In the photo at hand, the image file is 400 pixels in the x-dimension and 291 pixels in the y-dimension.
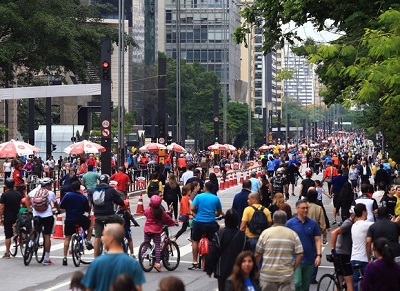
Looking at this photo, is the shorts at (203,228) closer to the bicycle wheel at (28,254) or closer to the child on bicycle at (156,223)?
the child on bicycle at (156,223)

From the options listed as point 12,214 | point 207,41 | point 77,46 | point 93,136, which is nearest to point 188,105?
point 93,136

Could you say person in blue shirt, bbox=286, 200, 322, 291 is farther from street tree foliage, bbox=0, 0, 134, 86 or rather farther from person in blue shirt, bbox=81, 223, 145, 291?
street tree foliage, bbox=0, 0, 134, 86

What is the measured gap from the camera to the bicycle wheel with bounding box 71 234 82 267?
68.9 feet

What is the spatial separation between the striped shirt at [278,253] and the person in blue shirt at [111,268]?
3302 millimetres

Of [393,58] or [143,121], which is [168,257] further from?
[143,121]

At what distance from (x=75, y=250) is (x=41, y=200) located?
1.15 m

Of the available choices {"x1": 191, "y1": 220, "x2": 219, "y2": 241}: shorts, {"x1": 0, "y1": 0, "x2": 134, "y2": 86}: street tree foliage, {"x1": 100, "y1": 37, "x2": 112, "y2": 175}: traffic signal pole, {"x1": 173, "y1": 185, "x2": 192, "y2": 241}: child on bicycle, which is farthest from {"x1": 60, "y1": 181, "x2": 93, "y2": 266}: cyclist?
{"x1": 0, "y1": 0, "x2": 134, "y2": 86}: street tree foliage

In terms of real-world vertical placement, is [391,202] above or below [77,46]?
below

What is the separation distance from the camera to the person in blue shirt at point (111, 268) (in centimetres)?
1025

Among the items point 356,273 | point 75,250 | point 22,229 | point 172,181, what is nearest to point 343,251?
point 356,273

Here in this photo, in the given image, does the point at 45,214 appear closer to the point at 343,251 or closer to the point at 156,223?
the point at 156,223

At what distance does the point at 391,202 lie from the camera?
869 inches

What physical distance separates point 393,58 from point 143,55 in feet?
385

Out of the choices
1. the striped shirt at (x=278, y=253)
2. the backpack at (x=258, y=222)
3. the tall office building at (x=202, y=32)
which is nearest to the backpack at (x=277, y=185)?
the backpack at (x=258, y=222)
